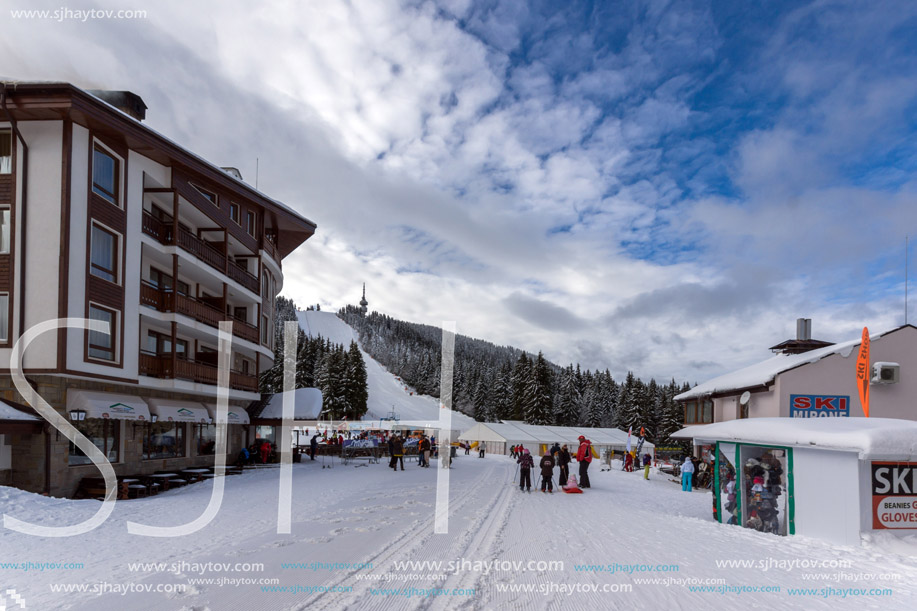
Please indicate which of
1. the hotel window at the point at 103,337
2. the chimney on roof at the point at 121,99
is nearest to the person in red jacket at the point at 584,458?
the hotel window at the point at 103,337

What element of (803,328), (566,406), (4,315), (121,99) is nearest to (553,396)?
(566,406)

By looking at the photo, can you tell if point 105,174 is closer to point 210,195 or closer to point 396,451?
point 210,195

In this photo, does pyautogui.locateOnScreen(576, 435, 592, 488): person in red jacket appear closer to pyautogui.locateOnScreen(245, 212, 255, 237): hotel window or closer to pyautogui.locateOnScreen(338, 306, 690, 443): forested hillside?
pyautogui.locateOnScreen(245, 212, 255, 237): hotel window

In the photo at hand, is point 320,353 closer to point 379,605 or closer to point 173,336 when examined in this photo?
point 173,336

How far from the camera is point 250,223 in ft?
102

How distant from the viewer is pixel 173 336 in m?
22.4

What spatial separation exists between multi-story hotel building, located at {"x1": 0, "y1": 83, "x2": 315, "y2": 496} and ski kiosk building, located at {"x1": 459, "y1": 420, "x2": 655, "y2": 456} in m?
35.8

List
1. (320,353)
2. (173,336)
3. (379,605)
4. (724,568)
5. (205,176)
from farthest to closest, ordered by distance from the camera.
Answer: (320,353) < (205,176) < (173,336) < (724,568) < (379,605)

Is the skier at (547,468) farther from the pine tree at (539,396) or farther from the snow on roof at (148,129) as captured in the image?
the pine tree at (539,396)

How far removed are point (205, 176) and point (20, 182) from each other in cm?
816

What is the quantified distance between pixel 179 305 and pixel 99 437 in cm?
574

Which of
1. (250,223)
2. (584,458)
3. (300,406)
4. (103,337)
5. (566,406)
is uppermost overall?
(250,223)

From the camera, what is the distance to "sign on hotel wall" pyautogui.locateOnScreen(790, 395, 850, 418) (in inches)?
1038

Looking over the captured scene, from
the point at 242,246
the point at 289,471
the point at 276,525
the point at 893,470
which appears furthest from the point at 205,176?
the point at 893,470
